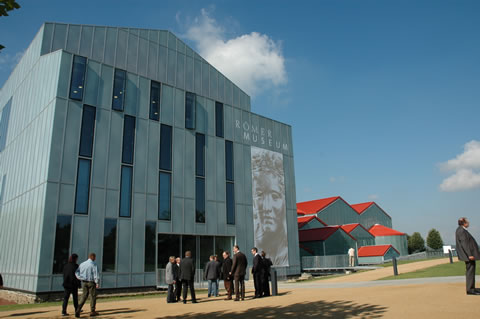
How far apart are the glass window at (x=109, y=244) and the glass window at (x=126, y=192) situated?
0.84 meters

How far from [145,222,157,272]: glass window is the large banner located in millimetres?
8172

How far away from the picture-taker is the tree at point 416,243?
222ft

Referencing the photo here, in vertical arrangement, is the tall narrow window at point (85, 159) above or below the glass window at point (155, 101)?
below

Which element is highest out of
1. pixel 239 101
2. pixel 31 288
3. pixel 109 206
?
pixel 239 101

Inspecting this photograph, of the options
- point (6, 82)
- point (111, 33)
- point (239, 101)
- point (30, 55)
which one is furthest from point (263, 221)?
point (6, 82)

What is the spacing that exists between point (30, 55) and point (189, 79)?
10.5 meters

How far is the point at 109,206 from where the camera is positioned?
63.5 feet

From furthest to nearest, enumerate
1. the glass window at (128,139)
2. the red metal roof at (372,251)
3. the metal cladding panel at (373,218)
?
the metal cladding panel at (373,218) < the red metal roof at (372,251) < the glass window at (128,139)

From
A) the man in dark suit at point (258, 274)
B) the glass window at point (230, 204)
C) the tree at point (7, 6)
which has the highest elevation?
the tree at point (7, 6)

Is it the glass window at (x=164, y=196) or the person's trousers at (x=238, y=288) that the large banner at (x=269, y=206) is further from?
the person's trousers at (x=238, y=288)

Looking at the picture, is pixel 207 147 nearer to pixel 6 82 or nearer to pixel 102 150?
pixel 102 150

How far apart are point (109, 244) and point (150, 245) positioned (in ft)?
7.84

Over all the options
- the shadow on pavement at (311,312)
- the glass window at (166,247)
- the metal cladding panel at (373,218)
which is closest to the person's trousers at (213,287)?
the shadow on pavement at (311,312)

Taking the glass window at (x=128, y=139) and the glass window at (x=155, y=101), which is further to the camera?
the glass window at (x=155, y=101)
